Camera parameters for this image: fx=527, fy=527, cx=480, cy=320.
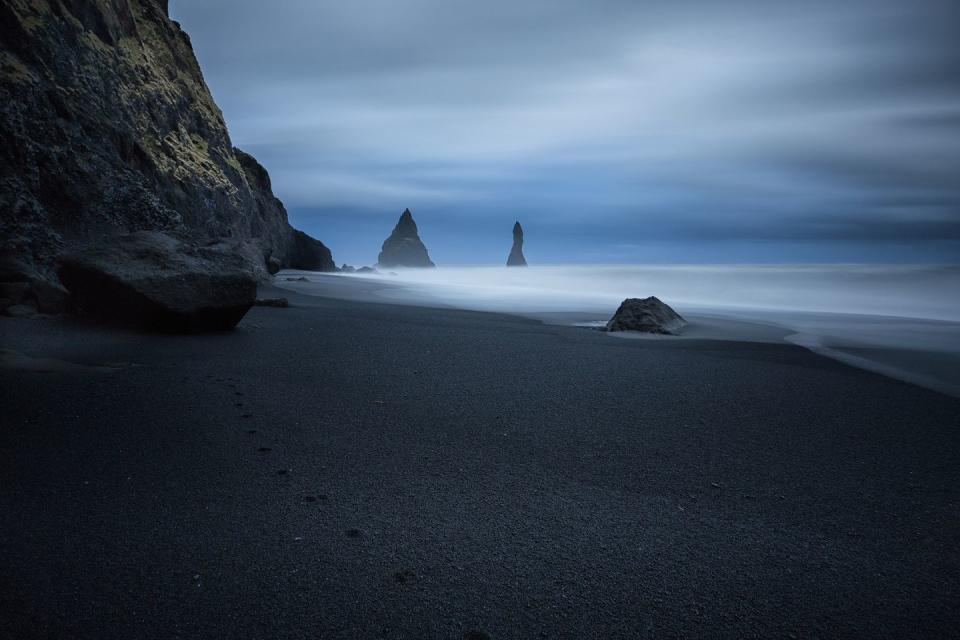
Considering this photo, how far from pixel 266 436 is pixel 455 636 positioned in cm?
173

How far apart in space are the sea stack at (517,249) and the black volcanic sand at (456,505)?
420 feet

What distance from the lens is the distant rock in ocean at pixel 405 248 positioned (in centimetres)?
12069

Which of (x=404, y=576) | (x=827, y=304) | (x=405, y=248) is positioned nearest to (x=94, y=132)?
(x=404, y=576)

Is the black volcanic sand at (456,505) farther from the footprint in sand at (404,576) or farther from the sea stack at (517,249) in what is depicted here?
the sea stack at (517,249)

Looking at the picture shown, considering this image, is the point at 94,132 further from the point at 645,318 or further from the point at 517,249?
the point at 517,249

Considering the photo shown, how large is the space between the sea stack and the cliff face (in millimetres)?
116760

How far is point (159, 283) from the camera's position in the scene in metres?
5.09

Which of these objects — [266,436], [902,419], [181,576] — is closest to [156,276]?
[266,436]

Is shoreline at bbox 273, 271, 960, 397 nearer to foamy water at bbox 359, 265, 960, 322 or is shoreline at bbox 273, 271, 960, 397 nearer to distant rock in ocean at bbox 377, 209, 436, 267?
foamy water at bbox 359, 265, 960, 322

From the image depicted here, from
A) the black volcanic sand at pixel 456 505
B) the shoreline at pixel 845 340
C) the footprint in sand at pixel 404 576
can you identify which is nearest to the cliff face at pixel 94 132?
the black volcanic sand at pixel 456 505

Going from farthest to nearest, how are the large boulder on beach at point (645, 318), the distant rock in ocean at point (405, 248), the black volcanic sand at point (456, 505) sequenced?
the distant rock in ocean at point (405, 248) → the large boulder on beach at point (645, 318) → the black volcanic sand at point (456, 505)

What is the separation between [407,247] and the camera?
12119 cm

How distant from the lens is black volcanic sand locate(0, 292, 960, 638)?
1.57 metres

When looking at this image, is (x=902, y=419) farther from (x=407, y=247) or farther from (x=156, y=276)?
(x=407, y=247)
